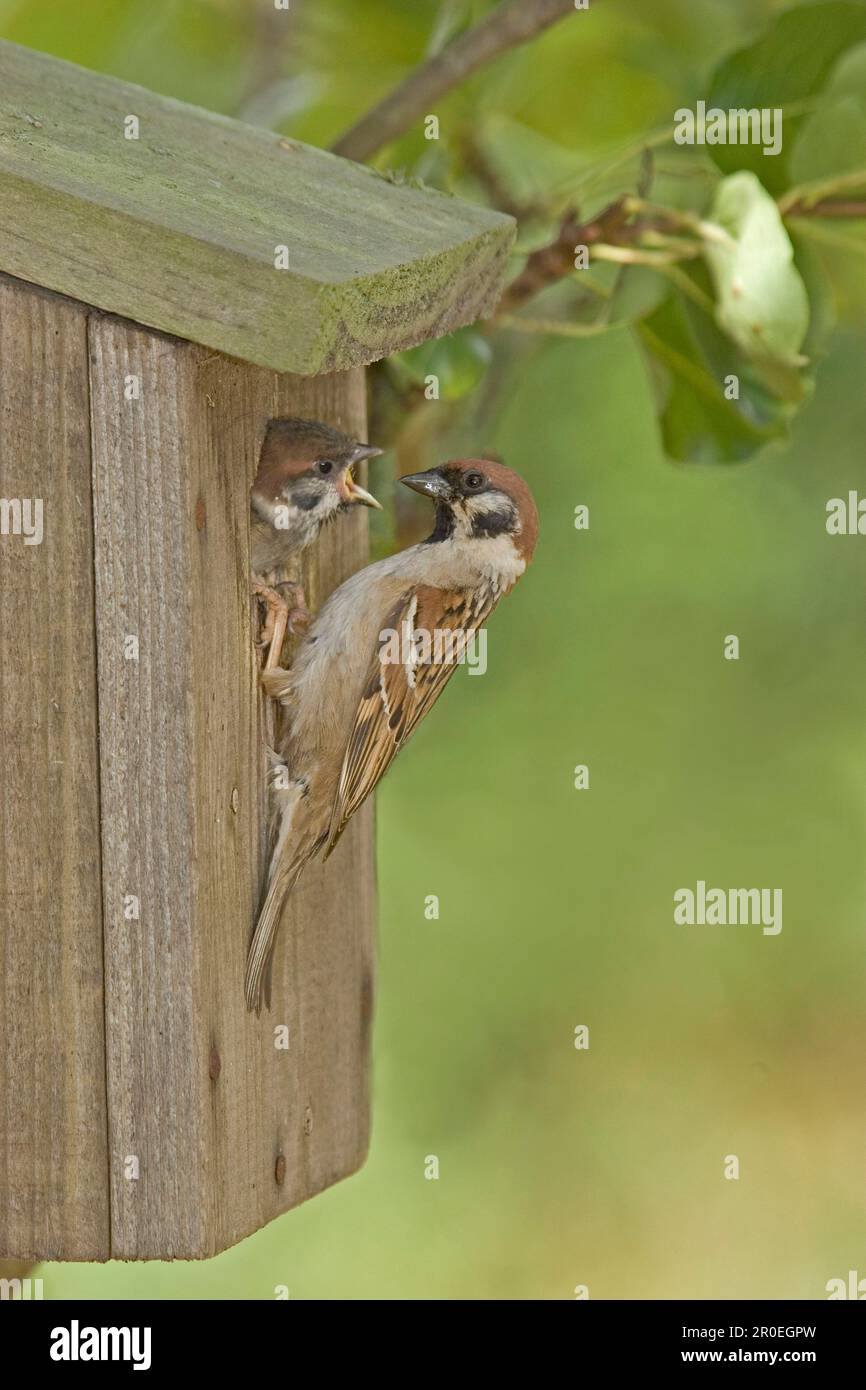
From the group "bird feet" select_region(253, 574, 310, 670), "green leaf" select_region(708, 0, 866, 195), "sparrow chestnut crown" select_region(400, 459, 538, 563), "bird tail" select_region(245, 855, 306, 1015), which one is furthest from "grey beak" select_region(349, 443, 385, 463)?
"green leaf" select_region(708, 0, 866, 195)

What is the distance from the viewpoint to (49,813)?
252 cm

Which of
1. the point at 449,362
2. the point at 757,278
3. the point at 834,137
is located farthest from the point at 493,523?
the point at 834,137

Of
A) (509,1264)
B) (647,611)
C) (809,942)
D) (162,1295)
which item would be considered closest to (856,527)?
(647,611)

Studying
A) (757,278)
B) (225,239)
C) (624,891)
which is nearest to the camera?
(225,239)

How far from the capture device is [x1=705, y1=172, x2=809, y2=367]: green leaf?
125 inches

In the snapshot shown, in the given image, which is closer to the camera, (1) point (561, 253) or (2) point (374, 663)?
(2) point (374, 663)

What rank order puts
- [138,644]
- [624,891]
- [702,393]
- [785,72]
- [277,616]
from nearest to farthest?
[138,644], [277,616], [785,72], [702,393], [624,891]

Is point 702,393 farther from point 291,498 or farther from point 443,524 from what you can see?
point 291,498

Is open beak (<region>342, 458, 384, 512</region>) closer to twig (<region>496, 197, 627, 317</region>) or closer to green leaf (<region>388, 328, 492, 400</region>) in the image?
green leaf (<region>388, 328, 492, 400</region>)

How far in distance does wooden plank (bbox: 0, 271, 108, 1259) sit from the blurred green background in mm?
2213

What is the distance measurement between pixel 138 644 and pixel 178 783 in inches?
8.0

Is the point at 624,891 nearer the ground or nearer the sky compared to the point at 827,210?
nearer the ground

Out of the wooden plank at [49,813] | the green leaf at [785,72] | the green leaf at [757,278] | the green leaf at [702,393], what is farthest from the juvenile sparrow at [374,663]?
the green leaf at [785,72]

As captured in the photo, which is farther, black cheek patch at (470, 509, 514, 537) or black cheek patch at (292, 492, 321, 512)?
black cheek patch at (470, 509, 514, 537)
